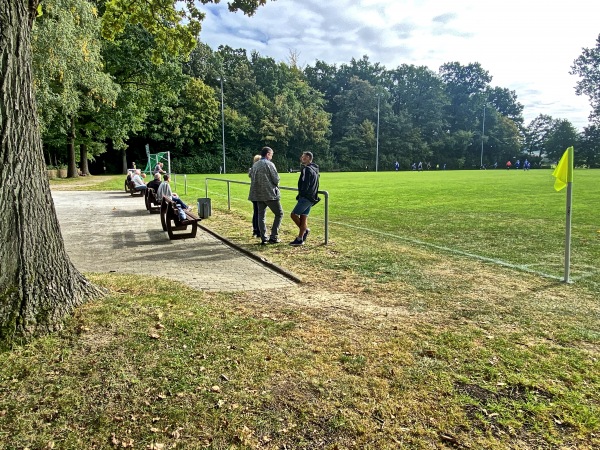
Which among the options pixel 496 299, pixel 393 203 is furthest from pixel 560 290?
pixel 393 203

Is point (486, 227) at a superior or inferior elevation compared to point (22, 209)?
inferior

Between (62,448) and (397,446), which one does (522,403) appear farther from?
(62,448)

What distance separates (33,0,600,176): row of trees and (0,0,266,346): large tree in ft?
69.2

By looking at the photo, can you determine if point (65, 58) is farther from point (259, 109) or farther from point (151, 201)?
point (259, 109)

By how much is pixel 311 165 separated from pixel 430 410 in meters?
5.82

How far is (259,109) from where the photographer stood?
2571 inches

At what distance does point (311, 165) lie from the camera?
8.06 metres

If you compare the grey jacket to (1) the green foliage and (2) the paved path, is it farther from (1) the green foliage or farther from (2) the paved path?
(1) the green foliage

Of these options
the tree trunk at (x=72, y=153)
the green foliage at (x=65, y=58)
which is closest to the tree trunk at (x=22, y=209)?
the green foliage at (x=65, y=58)

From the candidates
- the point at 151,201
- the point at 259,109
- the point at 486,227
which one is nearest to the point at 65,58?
the point at 151,201

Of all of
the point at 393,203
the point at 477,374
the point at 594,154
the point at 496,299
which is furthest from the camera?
the point at 594,154

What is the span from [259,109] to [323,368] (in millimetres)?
65041

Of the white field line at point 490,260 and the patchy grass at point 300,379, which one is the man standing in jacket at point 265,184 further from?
the patchy grass at point 300,379

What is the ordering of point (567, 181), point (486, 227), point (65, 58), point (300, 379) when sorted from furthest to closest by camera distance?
point (65, 58)
point (486, 227)
point (567, 181)
point (300, 379)
